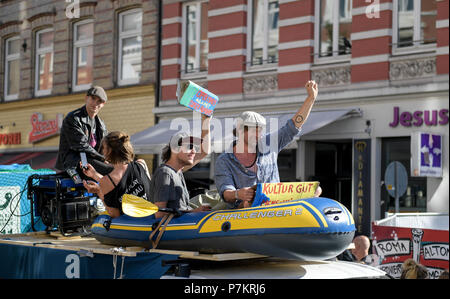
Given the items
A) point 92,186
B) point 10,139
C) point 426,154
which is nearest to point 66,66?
point 10,139

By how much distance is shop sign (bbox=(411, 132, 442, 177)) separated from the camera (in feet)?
37.1

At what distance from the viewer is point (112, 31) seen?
1748 cm

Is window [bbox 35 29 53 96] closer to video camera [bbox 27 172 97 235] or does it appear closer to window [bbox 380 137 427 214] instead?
window [bbox 380 137 427 214]

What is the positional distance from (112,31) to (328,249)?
14051mm

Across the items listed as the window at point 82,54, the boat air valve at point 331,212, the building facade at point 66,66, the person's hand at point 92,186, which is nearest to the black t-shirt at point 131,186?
the person's hand at point 92,186

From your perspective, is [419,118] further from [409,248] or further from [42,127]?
[42,127]

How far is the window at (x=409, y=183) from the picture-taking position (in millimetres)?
12117

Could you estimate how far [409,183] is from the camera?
12281 millimetres

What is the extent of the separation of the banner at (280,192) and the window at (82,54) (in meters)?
14.3

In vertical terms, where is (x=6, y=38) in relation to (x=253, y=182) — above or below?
above

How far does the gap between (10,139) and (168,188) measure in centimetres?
1683

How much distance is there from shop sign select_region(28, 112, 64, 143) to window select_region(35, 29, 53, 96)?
82 centimetres
